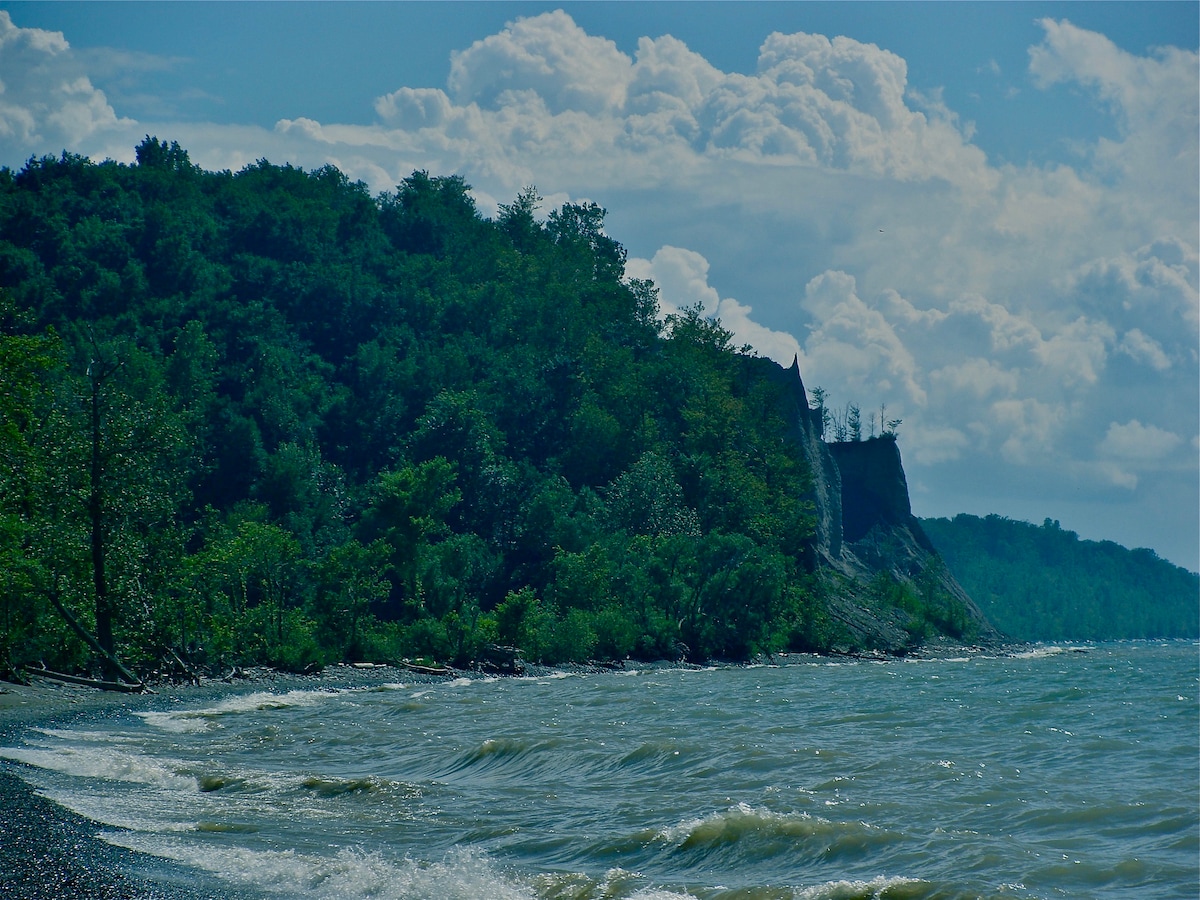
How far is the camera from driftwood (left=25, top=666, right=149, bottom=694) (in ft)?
88.9

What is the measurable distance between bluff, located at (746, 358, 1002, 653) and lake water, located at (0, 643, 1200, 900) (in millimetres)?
58971

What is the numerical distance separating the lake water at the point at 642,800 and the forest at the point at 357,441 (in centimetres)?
855

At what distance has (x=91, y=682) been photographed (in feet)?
90.8

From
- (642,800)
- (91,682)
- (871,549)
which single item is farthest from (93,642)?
(871,549)

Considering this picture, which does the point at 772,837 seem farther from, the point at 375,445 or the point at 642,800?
the point at 375,445

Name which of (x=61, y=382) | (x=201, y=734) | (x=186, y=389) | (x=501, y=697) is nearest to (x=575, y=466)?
(x=186, y=389)

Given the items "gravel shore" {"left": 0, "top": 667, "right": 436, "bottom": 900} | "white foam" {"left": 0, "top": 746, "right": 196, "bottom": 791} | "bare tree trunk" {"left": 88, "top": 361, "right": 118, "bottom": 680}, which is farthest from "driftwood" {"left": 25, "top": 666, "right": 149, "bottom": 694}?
"gravel shore" {"left": 0, "top": 667, "right": 436, "bottom": 900}

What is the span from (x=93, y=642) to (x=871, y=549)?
318 ft

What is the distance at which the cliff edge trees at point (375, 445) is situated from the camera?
1237 inches

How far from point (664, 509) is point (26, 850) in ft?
209

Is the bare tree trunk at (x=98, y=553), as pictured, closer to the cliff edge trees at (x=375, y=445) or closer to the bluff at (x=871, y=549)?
the cliff edge trees at (x=375, y=445)

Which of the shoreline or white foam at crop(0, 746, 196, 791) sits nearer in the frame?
the shoreline

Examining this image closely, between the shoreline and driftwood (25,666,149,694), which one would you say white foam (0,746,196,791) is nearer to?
the shoreline

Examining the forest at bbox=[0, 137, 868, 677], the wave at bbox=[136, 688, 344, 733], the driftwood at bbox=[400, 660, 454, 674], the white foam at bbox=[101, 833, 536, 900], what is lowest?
the driftwood at bbox=[400, 660, 454, 674]
